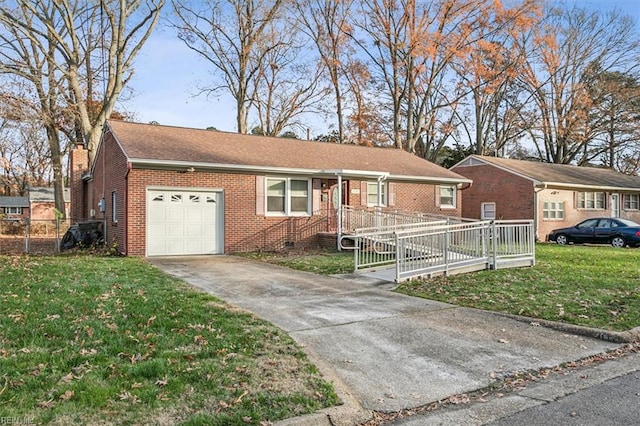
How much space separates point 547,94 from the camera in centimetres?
3912

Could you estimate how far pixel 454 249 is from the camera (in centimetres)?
1123

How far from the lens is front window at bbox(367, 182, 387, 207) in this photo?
19.0 metres

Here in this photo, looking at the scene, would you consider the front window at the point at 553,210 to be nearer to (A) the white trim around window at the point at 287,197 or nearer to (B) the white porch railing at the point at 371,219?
(B) the white porch railing at the point at 371,219

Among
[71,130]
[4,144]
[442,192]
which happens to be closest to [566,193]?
[442,192]

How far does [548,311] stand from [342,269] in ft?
17.5

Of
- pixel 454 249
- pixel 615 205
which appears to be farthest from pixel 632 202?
pixel 454 249

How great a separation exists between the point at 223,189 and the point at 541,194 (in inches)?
691

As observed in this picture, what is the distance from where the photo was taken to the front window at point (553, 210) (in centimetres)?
2540

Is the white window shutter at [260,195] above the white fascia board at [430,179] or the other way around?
the other way around

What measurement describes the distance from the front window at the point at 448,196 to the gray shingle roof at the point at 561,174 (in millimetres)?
5558

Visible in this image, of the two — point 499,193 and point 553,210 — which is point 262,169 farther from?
point 553,210

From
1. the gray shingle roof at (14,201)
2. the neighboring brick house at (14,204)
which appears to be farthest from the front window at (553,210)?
the gray shingle roof at (14,201)

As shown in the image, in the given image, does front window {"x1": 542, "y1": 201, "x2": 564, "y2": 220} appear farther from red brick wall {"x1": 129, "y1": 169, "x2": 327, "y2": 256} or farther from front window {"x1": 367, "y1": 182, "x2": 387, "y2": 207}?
red brick wall {"x1": 129, "y1": 169, "x2": 327, "y2": 256}

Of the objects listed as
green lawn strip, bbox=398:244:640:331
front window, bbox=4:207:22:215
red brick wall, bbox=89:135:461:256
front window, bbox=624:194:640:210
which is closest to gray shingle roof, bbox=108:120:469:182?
Answer: red brick wall, bbox=89:135:461:256
